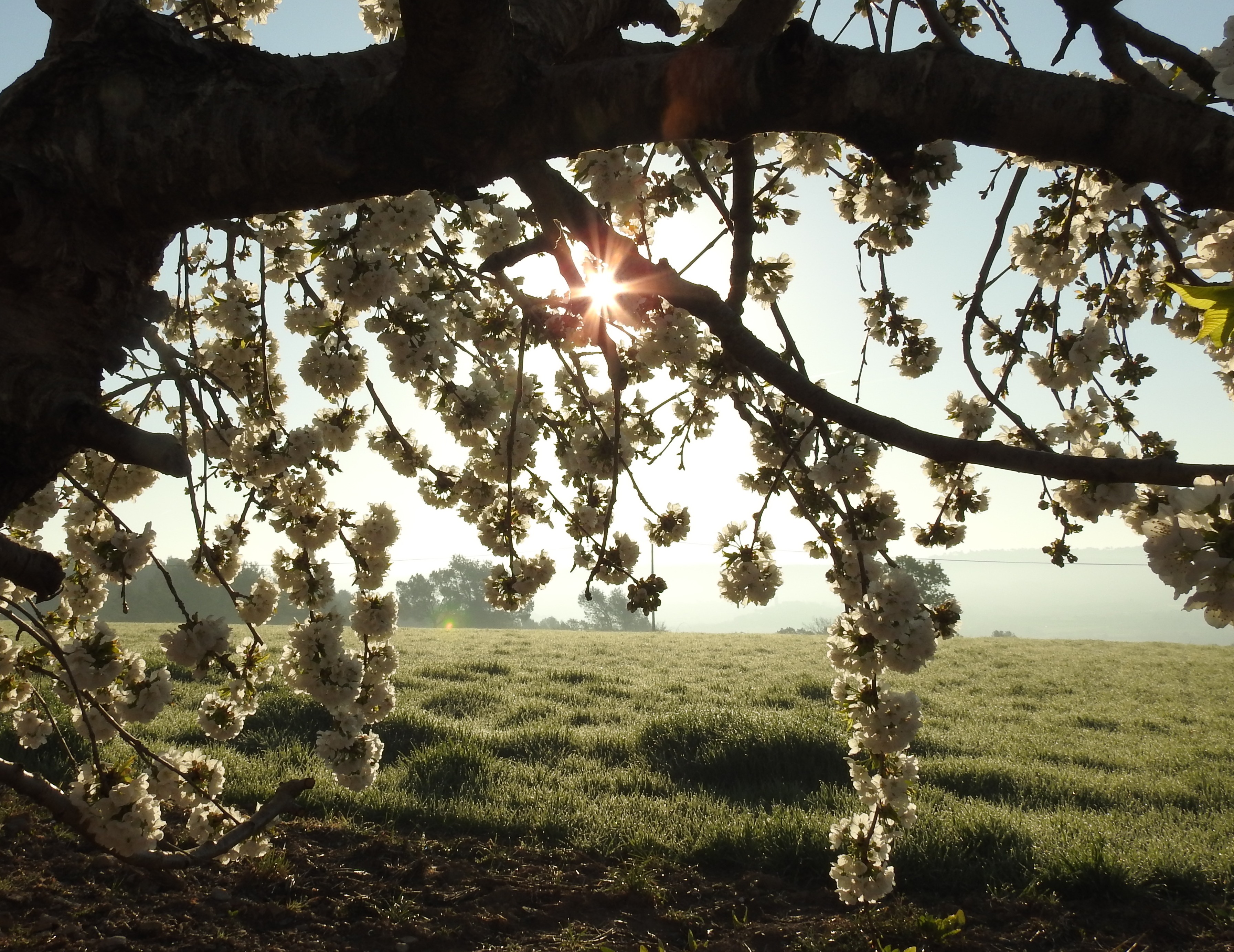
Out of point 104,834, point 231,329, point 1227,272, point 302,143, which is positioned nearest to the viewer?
point 302,143

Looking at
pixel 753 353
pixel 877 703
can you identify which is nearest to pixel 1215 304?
pixel 753 353

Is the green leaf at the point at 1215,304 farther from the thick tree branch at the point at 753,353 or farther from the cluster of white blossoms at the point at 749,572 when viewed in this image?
the cluster of white blossoms at the point at 749,572

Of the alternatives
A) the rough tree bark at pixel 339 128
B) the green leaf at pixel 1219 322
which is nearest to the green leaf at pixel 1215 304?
the green leaf at pixel 1219 322

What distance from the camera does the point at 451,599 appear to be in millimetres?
117312

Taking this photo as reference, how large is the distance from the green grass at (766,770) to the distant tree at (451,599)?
94.5 metres

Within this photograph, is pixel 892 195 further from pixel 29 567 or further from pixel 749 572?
pixel 29 567

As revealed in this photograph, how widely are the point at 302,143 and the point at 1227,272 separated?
8.49 ft

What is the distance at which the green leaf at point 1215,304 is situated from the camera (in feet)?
2.95

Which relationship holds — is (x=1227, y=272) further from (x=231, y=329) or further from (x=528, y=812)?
(x=528, y=812)

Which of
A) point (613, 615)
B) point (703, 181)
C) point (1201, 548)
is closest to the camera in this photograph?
point (1201, 548)

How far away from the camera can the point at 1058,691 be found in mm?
12688

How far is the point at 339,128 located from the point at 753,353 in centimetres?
129

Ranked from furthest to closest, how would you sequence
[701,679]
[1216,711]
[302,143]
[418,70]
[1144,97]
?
[701,679], [1216,711], [302,143], [418,70], [1144,97]

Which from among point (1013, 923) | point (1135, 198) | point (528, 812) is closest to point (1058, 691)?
point (1013, 923)
